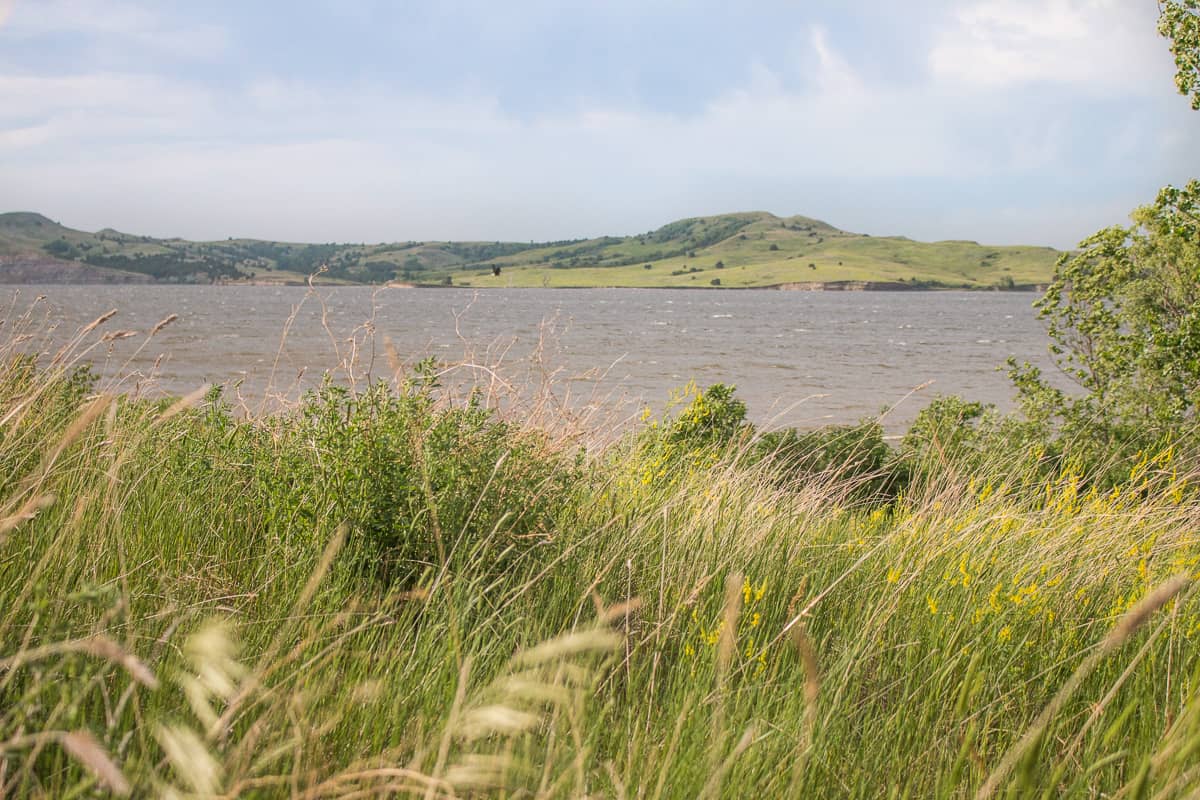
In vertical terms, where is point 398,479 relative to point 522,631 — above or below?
above

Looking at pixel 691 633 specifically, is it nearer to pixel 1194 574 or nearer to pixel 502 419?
pixel 502 419

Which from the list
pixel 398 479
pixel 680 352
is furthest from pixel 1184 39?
pixel 680 352

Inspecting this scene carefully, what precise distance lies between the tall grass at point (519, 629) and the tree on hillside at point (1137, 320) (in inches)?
245

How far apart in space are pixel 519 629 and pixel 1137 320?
1144cm

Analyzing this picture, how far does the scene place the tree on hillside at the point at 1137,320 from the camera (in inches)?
391

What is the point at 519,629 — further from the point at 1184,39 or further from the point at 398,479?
the point at 1184,39

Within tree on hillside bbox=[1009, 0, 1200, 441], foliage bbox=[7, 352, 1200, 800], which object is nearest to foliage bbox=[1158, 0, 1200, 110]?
tree on hillside bbox=[1009, 0, 1200, 441]

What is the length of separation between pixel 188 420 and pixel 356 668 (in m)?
3.28

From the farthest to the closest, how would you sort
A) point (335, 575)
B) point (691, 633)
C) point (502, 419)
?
point (502, 419)
point (335, 575)
point (691, 633)

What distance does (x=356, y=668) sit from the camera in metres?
2.60

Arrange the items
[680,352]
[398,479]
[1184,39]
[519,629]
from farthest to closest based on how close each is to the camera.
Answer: [680,352] < [1184,39] < [398,479] < [519,629]

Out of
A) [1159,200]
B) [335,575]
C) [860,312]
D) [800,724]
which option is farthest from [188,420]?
[860,312]

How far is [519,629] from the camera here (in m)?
2.99

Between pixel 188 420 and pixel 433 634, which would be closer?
pixel 433 634
